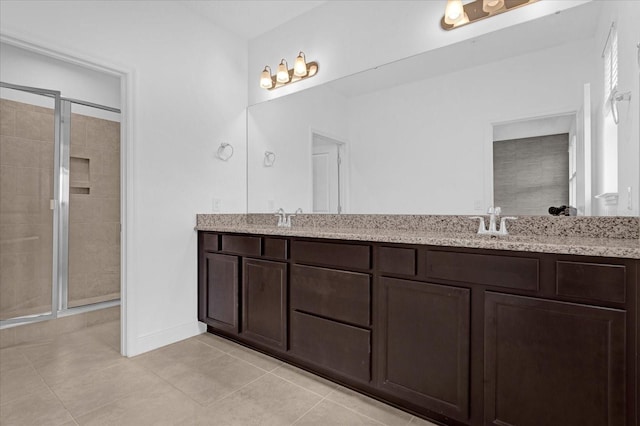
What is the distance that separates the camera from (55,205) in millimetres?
3049

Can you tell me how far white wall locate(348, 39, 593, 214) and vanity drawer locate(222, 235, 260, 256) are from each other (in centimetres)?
76

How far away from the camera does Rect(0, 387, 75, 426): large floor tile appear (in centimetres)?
167

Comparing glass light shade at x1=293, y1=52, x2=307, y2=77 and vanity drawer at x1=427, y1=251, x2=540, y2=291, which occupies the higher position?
glass light shade at x1=293, y1=52, x2=307, y2=77

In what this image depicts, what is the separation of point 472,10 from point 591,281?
1642 mm

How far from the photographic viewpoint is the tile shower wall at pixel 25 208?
2791 millimetres

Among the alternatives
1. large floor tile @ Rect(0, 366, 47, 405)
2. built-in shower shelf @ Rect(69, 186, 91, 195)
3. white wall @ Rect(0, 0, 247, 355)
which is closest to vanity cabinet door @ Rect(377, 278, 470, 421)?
white wall @ Rect(0, 0, 247, 355)

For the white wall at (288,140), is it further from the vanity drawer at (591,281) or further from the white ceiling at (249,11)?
the vanity drawer at (591,281)

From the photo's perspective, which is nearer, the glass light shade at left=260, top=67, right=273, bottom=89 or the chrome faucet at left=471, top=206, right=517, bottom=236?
the chrome faucet at left=471, top=206, right=517, bottom=236

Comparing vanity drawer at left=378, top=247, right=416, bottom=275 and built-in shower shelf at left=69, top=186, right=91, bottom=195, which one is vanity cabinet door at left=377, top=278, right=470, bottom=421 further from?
built-in shower shelf at left=69, top=186, right=91, bottom=195

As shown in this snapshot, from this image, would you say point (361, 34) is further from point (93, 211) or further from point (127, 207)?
point (93, 211)

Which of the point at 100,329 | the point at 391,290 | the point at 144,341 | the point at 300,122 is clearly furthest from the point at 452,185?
the point at 100,329

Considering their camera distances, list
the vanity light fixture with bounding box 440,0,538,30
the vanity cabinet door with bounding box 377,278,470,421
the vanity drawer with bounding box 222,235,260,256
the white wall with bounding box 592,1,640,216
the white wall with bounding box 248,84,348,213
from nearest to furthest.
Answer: the white wall with bounding box 592,1,640,216 → the vanity cabinet door with bounding box 377,278,470,421 → the vanity light fixture with bounding box 440,0,538,30 → the vanity drawer with bounding box 222,235,260,256 → the white wall with bounding box 248,84,348,213

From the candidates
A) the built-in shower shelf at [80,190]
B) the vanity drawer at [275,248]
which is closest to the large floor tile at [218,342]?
the vanity drawer at [275,248]

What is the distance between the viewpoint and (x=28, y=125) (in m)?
2.89
